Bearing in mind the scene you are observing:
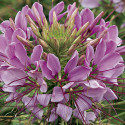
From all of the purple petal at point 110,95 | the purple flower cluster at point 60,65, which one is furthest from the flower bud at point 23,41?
the purple petal at point 110,95

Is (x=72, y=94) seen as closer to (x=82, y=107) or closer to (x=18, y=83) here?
(x=82, y=107)

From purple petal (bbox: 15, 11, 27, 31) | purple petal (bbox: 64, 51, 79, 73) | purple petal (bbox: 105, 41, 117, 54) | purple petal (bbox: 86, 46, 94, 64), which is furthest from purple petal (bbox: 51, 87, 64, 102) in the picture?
purple petal (bbox: 15, 11, 27, 31)

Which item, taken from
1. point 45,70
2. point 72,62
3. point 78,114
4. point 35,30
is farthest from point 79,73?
point 35,30

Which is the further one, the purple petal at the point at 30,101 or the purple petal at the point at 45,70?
the purple petal at the point at 30,101

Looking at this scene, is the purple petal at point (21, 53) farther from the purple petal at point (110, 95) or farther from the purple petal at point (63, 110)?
the purple petal at point (110, 95)

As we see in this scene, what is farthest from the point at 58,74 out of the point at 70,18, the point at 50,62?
the point at 70,18

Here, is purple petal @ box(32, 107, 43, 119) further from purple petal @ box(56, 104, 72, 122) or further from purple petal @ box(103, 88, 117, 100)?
purple petal @ box(103, 88, 117, 100)

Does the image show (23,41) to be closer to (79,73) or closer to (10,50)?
(10,50)
